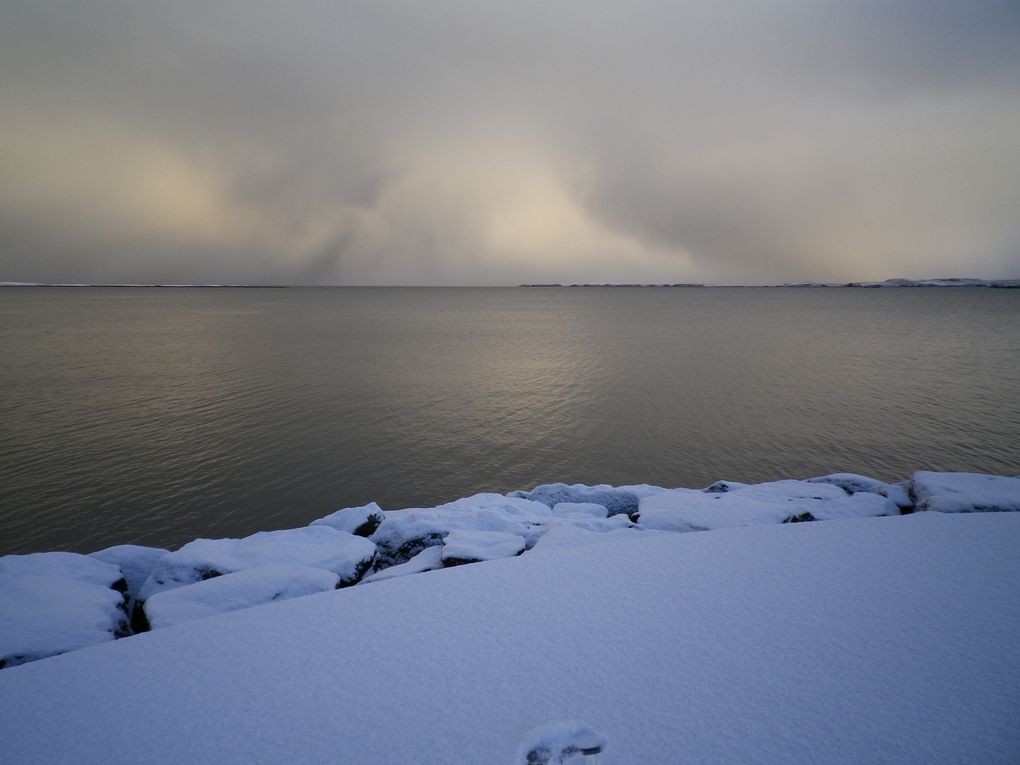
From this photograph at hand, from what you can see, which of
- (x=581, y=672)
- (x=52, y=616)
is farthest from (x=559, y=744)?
(x=52, y=616)

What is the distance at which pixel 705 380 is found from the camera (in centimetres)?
3409

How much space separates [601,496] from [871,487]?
252 inches

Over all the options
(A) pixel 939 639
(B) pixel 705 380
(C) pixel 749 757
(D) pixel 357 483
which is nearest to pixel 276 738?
(C) pixel 749 757

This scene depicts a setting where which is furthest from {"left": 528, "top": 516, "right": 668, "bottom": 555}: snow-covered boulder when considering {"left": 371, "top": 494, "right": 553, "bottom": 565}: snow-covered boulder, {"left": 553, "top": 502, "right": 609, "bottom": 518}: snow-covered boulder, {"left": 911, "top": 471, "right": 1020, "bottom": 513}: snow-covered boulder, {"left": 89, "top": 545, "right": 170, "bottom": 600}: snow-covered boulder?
{"left": 89, "top": 545, "right": 170, "bottom": 600}: snow-covered boulder

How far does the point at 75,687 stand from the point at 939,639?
801 cm

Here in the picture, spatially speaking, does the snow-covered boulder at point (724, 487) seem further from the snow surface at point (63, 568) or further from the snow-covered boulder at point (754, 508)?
the snow surface at point (63, 568)

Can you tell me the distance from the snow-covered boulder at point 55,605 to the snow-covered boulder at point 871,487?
46.0 ft

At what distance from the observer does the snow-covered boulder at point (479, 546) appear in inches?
280

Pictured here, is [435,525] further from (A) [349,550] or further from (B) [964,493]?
(B) [964,493]

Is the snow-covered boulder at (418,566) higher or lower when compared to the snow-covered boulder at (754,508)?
lower

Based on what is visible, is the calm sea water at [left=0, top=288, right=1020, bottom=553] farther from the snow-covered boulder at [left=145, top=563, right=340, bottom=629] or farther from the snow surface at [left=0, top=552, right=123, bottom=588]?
the snow-covered boulder at [left=145, top=563, right=340, bottom=629]

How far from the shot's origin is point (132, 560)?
344 inches

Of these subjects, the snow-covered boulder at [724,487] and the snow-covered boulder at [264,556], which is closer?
the snow-covered boulder at [264,556]

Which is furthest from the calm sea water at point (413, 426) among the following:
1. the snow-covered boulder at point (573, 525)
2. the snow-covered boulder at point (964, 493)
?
the snow-covered boulder at point (573, 525)
